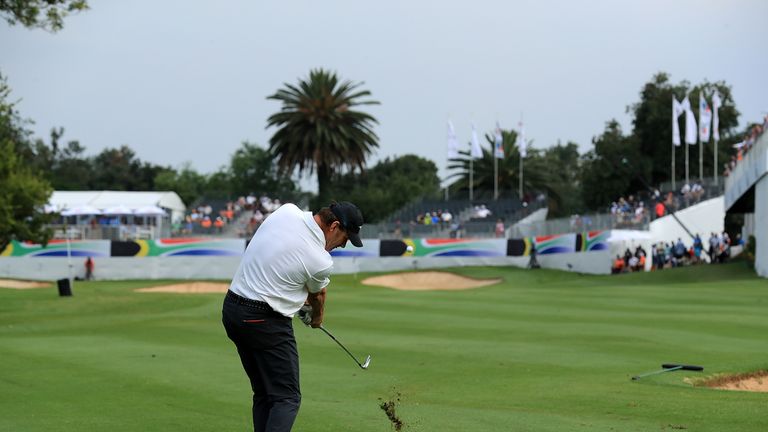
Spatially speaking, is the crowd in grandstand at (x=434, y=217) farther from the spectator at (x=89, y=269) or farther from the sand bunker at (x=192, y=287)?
the spectator at (x=89, y=269)

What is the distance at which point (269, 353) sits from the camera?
8.09m

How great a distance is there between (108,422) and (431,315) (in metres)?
16.2

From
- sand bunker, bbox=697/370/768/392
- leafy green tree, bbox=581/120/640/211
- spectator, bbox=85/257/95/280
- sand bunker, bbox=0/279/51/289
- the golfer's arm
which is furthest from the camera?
leafy green tree, bbox=581/120/640/211

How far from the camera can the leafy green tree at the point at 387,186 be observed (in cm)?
10075

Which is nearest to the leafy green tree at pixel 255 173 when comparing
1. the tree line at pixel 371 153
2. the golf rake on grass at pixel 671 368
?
the tree line at pixel 371 153

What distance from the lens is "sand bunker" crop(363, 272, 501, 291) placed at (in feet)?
181

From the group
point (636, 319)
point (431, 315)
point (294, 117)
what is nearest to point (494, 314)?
point (431, 315)

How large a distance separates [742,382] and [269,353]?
900cm

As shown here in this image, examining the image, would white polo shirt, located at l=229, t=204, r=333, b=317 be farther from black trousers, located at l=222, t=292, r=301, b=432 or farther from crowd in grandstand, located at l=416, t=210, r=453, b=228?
crowd in grandstand, located at l=416, t=210, r=453, b=228

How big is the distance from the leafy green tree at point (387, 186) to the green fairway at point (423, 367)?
64.3 metres

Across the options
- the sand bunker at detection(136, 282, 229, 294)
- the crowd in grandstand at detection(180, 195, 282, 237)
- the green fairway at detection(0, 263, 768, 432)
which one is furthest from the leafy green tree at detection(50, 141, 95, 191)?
the green fairway at detection(0, 263, 768, 432)

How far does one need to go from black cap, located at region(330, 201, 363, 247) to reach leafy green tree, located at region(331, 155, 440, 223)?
8198 cm

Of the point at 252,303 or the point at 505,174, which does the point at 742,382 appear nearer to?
the point at 252,303

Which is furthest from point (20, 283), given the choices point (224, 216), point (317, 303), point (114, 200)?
point (317, 303)
